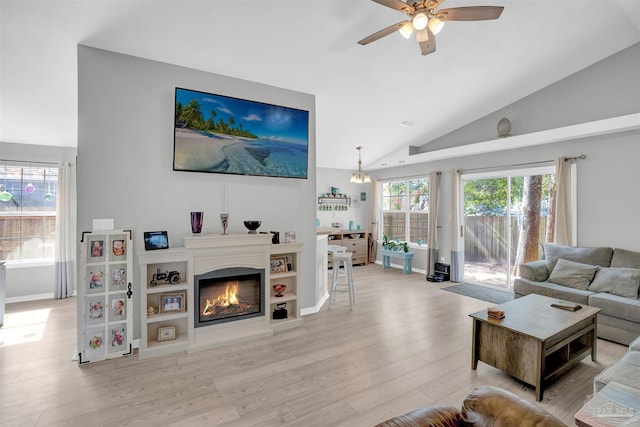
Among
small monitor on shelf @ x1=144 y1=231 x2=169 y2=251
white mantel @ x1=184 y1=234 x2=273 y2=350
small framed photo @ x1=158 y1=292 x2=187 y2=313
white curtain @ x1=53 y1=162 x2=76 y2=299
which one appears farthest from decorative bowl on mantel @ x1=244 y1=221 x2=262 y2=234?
white curtain @ x1=53 y1=162 x2=76 y2=299

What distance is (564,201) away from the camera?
440 centimetres

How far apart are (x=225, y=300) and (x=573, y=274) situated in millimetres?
4427

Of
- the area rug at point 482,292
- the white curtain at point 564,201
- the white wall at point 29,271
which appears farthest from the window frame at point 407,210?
the white wall at point 29,271

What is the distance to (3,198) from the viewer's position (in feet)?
15.1

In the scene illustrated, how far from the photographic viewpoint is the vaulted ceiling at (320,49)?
8.64ft

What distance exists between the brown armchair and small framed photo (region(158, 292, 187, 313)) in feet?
8.57

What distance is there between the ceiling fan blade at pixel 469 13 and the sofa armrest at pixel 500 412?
2.42 meters

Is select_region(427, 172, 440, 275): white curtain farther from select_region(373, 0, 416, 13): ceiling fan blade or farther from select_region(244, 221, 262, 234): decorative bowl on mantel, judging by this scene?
select_region(373, 0, 416, 13): ceiling fan blade

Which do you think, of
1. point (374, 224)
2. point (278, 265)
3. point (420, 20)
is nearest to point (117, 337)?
point (278, 265)

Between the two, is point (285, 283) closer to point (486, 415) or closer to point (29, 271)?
point (486, 415)

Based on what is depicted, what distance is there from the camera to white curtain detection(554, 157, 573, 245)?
441 cm

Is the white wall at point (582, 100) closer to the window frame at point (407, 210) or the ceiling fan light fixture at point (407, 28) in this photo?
the window frame at point (407, 210)

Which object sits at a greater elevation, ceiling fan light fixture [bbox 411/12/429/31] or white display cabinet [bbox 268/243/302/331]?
ceiling fan light fixture [bbox 411/12/429/31]

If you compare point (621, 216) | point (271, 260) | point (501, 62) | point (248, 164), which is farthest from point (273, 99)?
point (621, 216)
